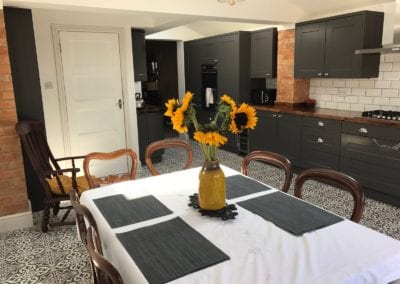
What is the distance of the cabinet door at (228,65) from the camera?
221 inches

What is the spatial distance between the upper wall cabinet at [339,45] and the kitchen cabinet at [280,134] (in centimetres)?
69

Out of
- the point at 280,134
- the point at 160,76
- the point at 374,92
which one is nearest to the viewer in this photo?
the point at 374,92

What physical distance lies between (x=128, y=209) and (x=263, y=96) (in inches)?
170

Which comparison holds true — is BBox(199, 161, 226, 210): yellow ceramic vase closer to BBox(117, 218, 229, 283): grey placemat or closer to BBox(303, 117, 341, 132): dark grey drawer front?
BBox(117, 218, 229, 283): grey placemat

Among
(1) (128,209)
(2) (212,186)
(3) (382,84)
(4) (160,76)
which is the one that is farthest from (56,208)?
(4) (160,76)

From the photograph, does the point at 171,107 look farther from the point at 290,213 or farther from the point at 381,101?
the point at 381,101

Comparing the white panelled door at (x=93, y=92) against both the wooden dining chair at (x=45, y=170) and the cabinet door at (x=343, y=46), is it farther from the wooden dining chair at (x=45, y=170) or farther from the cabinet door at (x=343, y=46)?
the cabinet door at (x=343, y=46)

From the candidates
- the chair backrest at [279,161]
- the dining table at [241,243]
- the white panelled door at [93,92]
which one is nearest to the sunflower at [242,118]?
the dining table at [241,243]

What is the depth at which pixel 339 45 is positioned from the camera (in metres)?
4.24

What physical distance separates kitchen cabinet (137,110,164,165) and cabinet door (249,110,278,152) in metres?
1.54

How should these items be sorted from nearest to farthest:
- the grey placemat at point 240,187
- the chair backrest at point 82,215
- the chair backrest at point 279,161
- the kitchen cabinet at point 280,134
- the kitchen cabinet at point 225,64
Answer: the chair backrest at point 82,215 → the grey placemat at point 240,187 → the chair backrest at point 279,161 → the kitchen cabinet at point 280,134 → the kitchen cabinet at point 225,64

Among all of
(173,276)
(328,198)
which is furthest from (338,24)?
(173,276)

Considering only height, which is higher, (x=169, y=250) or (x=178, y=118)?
(x=178, y=118)

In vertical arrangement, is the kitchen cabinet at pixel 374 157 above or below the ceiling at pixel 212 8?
below
